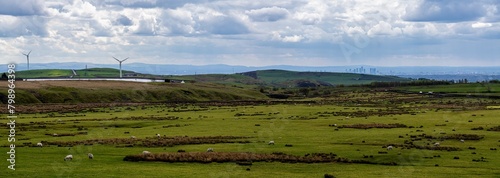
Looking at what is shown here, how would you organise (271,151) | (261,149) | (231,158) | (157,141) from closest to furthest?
(231,158) → (271,151) → (261,149) → (157,141)

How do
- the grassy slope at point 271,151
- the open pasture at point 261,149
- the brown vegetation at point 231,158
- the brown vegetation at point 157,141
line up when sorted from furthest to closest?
the brown vegetation at point 157,141 → the brown vegetation at point 231,158 → the open pasture at point 261,149 → the grassy slope at point 271,151

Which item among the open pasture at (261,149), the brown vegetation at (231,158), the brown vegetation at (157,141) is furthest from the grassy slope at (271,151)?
the brown vegetation at (157,141)

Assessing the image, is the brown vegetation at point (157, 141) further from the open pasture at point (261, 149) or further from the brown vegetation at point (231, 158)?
the brown vegetation at point (231, 158)

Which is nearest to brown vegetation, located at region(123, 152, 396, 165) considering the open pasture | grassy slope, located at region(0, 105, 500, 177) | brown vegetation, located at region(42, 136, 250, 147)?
the open pasture

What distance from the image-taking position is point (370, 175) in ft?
149

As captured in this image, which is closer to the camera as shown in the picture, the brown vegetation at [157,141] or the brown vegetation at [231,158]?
the brown vegetation at [231,158]

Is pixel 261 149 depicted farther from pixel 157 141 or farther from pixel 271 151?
pixel 157 141

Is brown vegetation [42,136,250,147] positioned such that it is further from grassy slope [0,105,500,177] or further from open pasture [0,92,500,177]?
grassy slope [0,105,500,177]

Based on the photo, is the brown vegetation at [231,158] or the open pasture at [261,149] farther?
the brown vegetation at [231,158]

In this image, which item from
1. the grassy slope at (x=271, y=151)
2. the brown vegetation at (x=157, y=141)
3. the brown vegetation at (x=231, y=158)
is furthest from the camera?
the brown vegetation at (x=157, y=141)

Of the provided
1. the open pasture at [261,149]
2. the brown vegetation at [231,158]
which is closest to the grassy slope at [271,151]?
the open pasture at [261,149]

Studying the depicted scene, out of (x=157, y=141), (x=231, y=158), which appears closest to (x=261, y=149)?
(x=231, y=158)

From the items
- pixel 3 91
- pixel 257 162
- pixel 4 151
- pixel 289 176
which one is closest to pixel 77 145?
pixel 4 151

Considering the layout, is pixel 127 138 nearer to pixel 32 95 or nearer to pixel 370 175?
pixel 370 175
